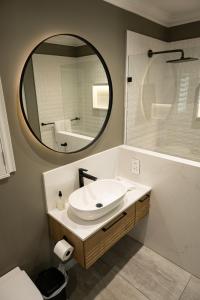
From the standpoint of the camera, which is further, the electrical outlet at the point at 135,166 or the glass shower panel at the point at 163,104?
the glass shower panel at the point at 163,104

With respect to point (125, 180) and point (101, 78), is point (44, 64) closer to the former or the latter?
point (101, 78)

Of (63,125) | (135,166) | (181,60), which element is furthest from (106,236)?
Answer: (181,60)

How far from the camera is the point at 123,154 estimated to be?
1.97 meters

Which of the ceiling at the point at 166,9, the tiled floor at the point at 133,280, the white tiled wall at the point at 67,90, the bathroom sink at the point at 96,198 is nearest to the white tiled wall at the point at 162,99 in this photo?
the ceiling at the point at 166,9

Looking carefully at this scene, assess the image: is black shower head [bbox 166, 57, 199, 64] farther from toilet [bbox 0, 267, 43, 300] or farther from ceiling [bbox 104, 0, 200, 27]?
toilet [bbox 0, 267, 43, 300]

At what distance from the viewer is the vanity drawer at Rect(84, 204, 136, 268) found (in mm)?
1287

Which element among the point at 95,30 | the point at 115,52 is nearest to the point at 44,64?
the point at 95,30

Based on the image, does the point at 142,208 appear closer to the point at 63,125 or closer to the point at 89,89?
the point at 63,125

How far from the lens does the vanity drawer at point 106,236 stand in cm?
129

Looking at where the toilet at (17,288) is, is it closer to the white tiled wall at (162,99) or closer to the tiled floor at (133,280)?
the tiled floor at (133,280)

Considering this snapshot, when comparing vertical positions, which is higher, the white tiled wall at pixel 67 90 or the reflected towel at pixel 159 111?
the white tiled wall at pixel 67 90

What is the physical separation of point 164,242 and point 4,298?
1.38 meters

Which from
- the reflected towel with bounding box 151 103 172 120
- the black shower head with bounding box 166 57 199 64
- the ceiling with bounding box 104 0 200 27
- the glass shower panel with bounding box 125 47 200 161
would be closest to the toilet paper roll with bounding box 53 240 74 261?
the glass shower panel with bounding box 125 47 200 161

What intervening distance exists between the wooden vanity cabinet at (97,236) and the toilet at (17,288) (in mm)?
320
